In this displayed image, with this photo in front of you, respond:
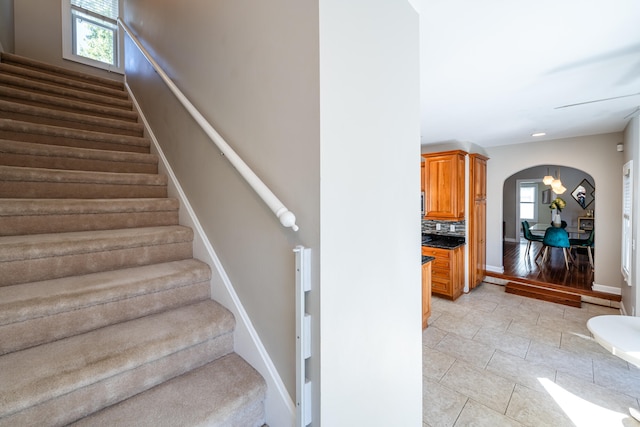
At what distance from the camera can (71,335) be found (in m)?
1.17

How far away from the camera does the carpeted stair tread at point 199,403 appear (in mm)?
944

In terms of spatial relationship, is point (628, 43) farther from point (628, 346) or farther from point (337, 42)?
point (337, 42)

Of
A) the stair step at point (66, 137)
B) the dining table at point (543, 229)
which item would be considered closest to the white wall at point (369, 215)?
the stair step at point (66, 137)

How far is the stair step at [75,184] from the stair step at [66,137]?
22.9 inches

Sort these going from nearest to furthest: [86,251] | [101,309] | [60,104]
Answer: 1. [101,309]
2. [86,251]
3. [60,104]

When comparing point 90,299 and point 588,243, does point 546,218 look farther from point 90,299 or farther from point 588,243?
point 90,299

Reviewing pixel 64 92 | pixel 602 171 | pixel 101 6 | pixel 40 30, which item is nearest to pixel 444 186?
pixel 602 171

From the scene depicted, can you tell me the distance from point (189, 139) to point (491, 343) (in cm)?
369

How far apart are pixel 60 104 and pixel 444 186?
5034 mm

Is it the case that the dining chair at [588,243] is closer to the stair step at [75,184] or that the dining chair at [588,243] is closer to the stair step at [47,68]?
the stair step at [75,184]

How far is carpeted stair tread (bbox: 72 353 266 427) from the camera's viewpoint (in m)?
0.94

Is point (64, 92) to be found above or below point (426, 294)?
above

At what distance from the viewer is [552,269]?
5.76m

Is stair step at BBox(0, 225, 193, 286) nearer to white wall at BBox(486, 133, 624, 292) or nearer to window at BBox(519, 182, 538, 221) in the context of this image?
white wall at BBox(486, 133, 624, 292)
